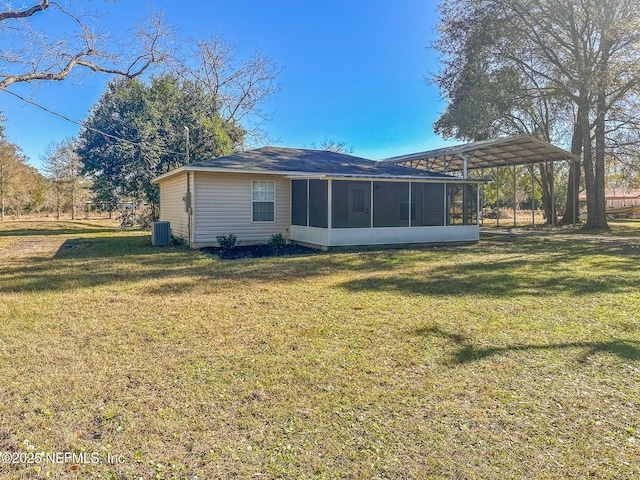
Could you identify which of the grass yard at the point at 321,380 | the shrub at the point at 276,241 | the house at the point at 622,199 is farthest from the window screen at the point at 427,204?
the house at the point at 622,199

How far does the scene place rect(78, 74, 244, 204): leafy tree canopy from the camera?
2044 centimetres

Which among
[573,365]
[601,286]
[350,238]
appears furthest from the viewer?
[350,238]

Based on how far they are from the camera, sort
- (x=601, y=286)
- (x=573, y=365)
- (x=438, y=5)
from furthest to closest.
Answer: (x=438, y=5) → (x=601, y=286) → (x=573, y=365)

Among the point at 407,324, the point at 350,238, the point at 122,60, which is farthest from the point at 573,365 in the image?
the point at 122,60

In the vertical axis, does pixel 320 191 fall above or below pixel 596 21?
below

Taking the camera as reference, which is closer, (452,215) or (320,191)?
(320,191)

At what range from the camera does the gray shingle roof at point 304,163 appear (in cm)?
1252

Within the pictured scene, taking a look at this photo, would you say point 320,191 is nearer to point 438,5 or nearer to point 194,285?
point 194,285

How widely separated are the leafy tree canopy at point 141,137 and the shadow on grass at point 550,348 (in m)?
18.6

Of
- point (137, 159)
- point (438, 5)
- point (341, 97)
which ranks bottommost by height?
point (137, 159)

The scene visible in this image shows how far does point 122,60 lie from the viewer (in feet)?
43.0

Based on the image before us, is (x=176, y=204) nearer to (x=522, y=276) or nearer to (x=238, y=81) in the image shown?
(x=522, y=276)

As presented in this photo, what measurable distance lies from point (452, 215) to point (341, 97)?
1444 centimetres

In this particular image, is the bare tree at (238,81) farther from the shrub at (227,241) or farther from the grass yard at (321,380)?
the grass yard at (321,380)
